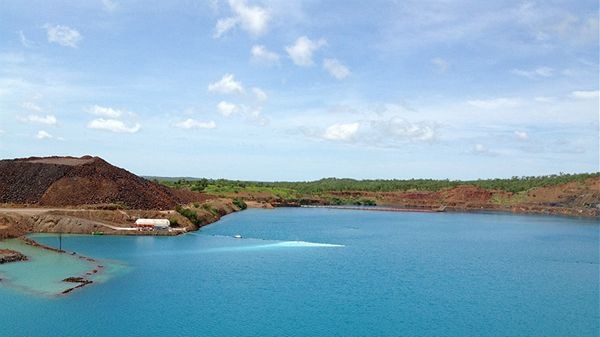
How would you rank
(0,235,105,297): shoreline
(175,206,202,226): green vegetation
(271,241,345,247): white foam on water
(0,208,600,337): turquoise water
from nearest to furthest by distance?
(0,208,600,337): turquoise water < (0,235,105,297): shoreline < (271,241,345,247): white foam on water < (175,206,202,226): green vegetation

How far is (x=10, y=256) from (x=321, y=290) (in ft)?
91.1

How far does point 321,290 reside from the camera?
143 ft

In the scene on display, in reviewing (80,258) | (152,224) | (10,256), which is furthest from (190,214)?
(10,256)

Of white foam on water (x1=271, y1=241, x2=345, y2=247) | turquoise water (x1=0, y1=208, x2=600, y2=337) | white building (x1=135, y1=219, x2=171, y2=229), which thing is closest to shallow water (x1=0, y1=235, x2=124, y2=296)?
turquoise water (x1=0, y1=208, x2=600, y2=337)

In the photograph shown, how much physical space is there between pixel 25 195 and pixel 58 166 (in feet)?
24.4

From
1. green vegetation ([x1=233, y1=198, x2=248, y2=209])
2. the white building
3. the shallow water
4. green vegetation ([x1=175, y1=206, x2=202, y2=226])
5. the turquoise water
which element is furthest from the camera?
green vegetation ([x1=233, y1=198, x2=248, y2=209])

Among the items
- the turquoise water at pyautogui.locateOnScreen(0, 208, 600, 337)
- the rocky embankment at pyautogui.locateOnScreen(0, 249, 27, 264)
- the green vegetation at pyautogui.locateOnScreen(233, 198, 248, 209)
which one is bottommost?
the turquoise water at pyautogui.locateOnScreen(0, 208, 600, 337)

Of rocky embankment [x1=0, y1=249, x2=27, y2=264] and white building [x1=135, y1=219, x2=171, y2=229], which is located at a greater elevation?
white building [x1=135, y1=219, x2=171, y2=229]

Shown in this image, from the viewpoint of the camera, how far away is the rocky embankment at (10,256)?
4969 cm

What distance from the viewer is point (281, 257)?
58.0m

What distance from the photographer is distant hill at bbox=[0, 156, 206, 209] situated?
85.6 m

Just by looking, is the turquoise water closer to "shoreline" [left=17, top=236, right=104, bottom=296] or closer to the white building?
"shoreline" [left=17, top=236, right=104, bottom=296]

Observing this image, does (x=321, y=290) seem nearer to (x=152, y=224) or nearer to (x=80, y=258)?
(x=80, y=258)

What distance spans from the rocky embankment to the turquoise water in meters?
6.95
